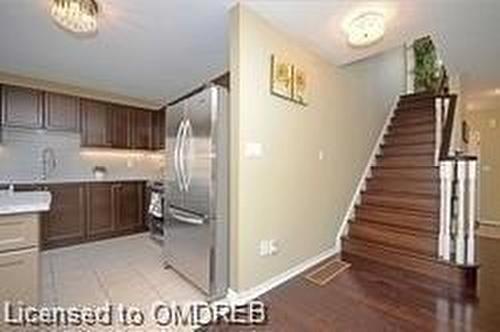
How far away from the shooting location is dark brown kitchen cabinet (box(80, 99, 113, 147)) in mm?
4598

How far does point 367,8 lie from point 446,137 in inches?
72.9

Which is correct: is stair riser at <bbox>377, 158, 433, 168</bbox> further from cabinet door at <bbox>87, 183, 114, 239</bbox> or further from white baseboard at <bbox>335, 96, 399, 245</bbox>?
cabinet door at <bbox>87, 183, 114, 239</bbox>

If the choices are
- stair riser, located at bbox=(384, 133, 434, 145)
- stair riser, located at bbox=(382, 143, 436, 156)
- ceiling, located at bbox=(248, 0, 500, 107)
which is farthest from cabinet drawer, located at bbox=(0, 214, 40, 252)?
stair riser, located at bbox=(384, 133, 434, 145)

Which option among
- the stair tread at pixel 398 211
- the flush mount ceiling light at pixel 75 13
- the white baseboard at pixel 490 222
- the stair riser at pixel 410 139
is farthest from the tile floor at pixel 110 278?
the white baseboard at pixel 490 222

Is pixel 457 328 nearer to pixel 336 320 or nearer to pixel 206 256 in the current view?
pixel 336 320

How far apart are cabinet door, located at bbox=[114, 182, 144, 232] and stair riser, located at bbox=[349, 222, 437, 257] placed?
3.35 m

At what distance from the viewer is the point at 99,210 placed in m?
4.64

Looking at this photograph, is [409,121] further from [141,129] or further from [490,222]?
[141,129]

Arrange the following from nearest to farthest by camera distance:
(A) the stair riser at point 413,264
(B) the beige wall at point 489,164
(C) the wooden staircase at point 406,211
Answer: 1. (A) the stair riser at point 413,264
2. (C) the wooden staircase at point 406,211
3. (B) the beige wall at point 489,164

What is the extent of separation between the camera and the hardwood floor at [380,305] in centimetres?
217

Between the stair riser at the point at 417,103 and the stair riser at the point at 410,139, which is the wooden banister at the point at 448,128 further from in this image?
the stair riser at the point at 417,103

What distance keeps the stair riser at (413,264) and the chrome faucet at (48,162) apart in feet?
13.8

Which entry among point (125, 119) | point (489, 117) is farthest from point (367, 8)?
point (489, 117)

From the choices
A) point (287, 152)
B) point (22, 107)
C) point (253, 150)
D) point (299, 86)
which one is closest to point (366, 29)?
point (299, 86)
